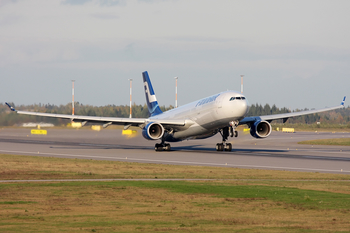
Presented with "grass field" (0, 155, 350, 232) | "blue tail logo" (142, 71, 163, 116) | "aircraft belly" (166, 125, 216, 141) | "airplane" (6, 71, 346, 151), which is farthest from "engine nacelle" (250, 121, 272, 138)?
"grass field" (0, 155, 350, 232)

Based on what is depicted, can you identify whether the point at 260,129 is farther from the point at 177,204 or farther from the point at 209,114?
the point at 177,204

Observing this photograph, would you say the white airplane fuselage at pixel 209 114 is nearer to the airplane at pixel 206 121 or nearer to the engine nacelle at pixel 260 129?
the airplane at pixel 206 121

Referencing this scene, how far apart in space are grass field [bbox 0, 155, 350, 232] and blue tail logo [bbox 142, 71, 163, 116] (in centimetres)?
3497

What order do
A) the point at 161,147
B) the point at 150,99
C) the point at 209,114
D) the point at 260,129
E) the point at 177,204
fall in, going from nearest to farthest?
the point at 177,204 → the point at 209,114 → the point at 260,129 → the point at 161,147 → the point at 150,99

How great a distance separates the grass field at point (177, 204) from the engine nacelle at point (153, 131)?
20650 millimetres

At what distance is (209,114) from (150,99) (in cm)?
1817

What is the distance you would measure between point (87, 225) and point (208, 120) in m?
36.0

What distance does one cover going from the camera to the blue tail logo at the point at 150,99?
64.6 metres

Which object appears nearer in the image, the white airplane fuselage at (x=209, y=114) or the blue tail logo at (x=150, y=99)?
the white airplane fuselage at (x=209, y=114)

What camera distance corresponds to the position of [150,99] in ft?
215

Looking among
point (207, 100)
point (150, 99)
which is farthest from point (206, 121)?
point (150, 99)

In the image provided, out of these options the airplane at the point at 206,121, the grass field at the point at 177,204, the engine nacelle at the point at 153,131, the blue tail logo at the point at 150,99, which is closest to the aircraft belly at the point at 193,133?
the airplane at the point at 206,121

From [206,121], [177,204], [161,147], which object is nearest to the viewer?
[177,204]

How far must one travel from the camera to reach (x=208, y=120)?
49.4 metres
